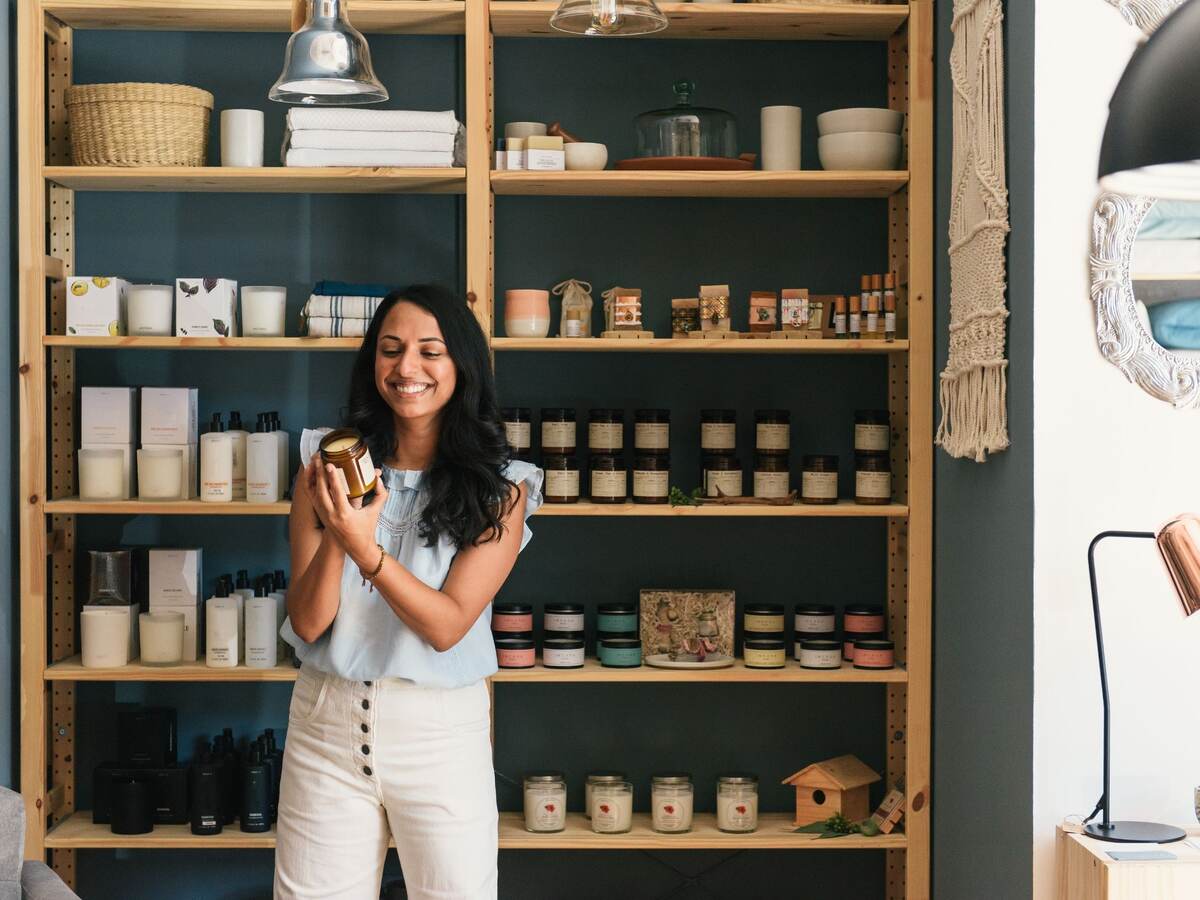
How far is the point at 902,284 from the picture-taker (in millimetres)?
3043

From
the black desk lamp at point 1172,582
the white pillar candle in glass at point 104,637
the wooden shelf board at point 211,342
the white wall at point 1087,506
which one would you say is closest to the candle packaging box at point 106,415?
the wooden shelf board at point 211,342

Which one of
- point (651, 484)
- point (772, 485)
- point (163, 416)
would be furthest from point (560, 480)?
point (163, 416)

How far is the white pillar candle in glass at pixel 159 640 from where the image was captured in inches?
116

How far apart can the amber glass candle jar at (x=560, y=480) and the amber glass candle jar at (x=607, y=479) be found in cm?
5

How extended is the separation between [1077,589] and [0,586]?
226 cm

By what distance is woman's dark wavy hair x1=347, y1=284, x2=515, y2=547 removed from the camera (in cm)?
211

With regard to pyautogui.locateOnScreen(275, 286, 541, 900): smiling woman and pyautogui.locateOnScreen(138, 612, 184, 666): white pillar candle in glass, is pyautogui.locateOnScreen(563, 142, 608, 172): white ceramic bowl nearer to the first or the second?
pyautogui.locateOnScreen(275, 286, 541, 900): smiling woman

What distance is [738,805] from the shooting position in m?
2.97

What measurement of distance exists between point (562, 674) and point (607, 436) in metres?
0.54

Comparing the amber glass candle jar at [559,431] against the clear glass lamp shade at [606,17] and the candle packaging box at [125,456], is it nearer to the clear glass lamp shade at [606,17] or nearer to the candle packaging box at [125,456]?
the candle packaging box at [125,456]

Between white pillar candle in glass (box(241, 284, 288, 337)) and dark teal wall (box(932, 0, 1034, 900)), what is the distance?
1.49 meters

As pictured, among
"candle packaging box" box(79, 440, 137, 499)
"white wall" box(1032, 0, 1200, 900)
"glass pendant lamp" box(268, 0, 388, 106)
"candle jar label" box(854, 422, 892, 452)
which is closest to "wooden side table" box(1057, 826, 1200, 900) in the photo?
"white wall" box(1032, 0, 1200, 900)

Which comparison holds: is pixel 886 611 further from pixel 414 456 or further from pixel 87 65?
pixel 87 65

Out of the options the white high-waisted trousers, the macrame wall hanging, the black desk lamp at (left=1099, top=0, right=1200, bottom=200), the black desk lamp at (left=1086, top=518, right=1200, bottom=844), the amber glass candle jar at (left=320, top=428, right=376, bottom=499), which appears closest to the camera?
the black desk lamp at (left=1099, top=0, right=1200, bottom=200)
